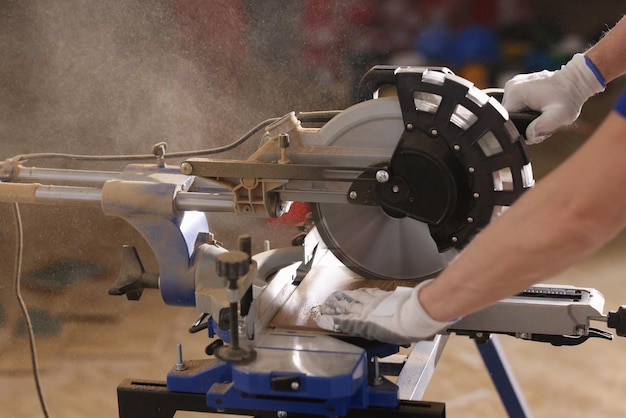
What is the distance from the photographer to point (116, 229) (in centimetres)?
400

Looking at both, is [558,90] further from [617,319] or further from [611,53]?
[617,319]

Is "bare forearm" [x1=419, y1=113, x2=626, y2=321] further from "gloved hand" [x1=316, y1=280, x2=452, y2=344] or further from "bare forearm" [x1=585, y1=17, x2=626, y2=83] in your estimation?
"bare forearm" [x1=585, y1=17, x2=626, y2=83]

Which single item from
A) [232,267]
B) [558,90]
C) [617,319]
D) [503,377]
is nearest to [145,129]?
[503,377]

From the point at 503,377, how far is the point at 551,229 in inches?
43.0

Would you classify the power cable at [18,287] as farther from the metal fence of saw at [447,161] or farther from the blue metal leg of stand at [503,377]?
the blue metal leg of stand at [503,377]

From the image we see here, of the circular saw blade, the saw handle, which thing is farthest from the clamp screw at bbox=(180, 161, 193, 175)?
the saw handle

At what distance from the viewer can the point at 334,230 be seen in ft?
5.82

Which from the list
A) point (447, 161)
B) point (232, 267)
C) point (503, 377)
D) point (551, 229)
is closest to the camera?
point (551, 229)

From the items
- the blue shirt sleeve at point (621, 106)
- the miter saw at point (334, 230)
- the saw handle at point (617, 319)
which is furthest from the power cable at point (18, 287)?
the blue shirt sleeve at point (621, 106)

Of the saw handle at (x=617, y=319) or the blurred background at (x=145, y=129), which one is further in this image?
the blurred background at (x=145, y=129)

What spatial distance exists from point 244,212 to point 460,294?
1.75 feet

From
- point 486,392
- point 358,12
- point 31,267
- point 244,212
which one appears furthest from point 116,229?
→ point 244,212

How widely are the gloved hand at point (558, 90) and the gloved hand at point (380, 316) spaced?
1.58ft

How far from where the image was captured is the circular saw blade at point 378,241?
1747 mm
